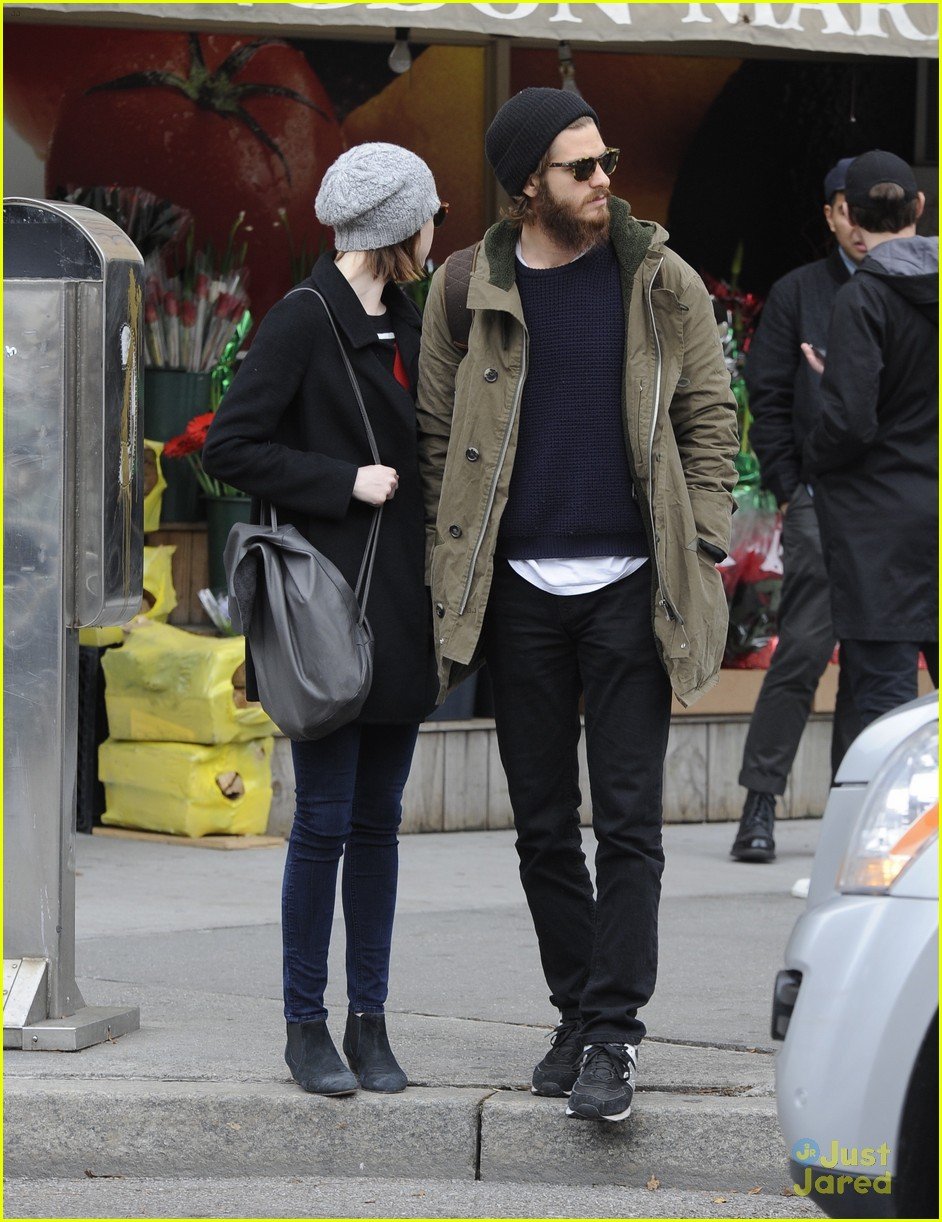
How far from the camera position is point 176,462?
302 inches

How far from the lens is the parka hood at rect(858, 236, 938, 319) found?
5887 millimetres

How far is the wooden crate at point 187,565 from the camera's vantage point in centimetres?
765

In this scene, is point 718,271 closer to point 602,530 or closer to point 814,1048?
point 602,530

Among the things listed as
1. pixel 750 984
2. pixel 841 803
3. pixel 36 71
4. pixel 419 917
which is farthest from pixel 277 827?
pixel 841 803

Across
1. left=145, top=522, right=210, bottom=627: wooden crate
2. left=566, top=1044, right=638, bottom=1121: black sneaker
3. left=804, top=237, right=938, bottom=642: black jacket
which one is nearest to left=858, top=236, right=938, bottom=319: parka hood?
left=804, top=237, right=938, bottom=642: black jacket

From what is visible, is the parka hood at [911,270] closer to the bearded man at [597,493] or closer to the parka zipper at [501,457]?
the bearded man at [597,493]

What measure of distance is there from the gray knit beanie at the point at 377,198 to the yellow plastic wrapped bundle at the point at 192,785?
3.25 metres

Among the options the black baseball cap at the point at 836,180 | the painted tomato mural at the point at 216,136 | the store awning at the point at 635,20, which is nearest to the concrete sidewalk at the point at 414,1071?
the black baseball cap at the point at 836,180

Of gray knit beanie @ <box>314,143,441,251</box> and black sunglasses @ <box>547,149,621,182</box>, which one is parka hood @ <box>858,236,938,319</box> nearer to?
black sunglasses @ <box>547,149,621,182</box>

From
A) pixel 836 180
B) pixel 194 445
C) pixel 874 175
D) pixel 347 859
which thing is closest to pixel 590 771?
pixel 347 859

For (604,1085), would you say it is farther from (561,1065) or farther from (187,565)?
(187,565)

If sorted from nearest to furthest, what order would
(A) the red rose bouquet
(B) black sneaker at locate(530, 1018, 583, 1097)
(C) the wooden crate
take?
1. (B) black sneaker at locate(530, 1018, 583, 1097)
2. (A) the red rose bouquet
3. (C) the wooden crate

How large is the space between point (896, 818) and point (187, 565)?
5.04 meters

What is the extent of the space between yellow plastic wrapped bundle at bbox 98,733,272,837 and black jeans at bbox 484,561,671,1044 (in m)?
3.03
